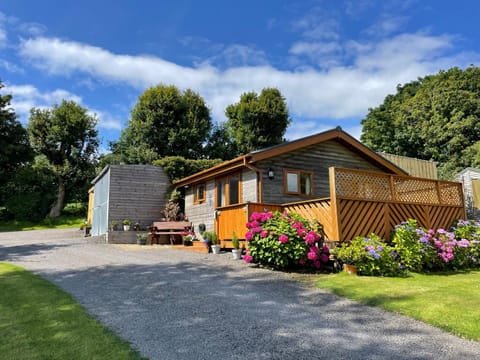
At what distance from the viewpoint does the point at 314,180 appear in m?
12.3

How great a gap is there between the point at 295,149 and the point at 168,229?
6616mm

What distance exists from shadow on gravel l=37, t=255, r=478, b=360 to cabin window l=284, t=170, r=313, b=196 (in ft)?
17.4

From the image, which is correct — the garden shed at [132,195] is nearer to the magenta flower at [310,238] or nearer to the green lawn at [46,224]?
the green lawn at [46,224]

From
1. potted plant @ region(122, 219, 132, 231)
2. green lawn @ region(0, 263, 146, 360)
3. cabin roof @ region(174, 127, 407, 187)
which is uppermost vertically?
cabin roof @ region(174, 127, 407, 187)

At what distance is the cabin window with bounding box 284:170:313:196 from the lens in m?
11.7

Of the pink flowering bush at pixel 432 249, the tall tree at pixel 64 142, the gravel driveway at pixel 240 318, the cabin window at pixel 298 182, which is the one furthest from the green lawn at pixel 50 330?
the tall tree at pixel 64 142

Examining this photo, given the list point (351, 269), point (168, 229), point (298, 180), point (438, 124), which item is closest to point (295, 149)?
point (298, 180)

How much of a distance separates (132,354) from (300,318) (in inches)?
86.1

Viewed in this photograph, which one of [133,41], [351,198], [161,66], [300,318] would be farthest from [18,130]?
[300,318]

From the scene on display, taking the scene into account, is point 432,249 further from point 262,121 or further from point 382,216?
point 262,121

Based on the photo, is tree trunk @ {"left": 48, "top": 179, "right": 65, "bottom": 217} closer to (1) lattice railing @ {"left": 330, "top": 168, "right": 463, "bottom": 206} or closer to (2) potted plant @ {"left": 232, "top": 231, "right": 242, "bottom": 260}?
(2) potted plant @ {"left": 232, "top": 231, "right": 242, "bottom": 260}

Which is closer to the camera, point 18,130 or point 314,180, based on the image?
point 314,180

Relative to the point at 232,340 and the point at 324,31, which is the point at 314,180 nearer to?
the point at 324,31

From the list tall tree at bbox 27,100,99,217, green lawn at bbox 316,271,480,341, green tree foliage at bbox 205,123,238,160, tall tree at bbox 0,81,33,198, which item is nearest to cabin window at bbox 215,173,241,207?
green lawn at bbox 316,271,480,341
